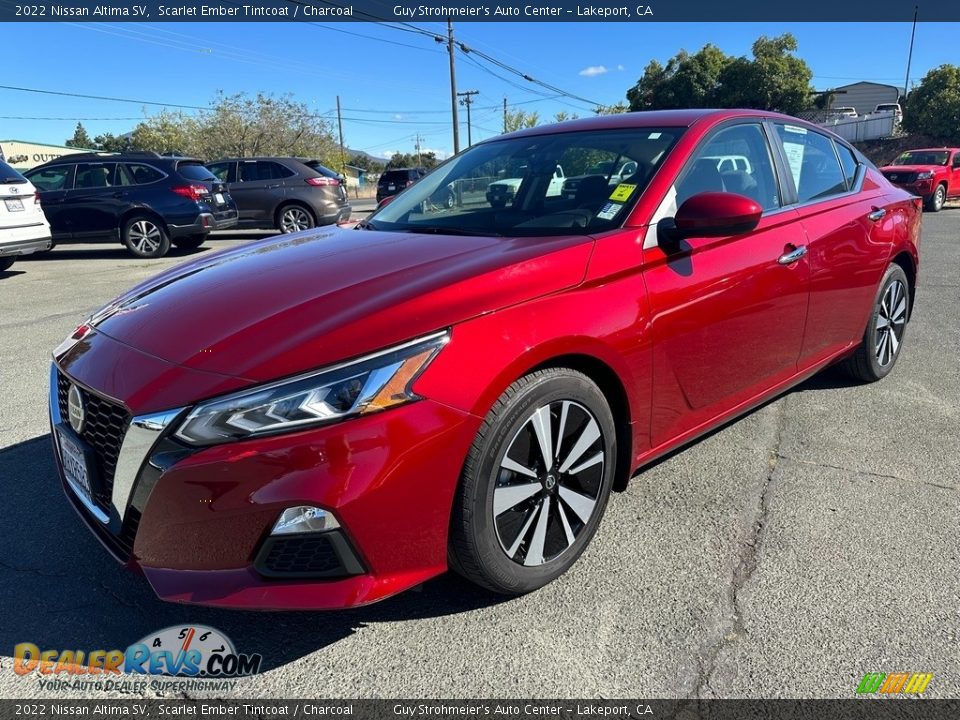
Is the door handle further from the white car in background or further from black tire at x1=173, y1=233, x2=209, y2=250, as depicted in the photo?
black tire at x1=173, y1=233, x2=209, y2=250

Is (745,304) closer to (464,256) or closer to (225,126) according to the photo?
(464,256)

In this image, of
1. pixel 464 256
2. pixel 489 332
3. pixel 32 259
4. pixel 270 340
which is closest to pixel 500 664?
pixel 489 332

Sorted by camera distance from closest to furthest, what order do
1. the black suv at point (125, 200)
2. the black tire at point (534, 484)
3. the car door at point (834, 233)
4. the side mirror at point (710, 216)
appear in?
the black tire at point (534, 484)
the side mirror at point (710, 216)
the car door at point (834, 233)
the black suv at point (125, 200)

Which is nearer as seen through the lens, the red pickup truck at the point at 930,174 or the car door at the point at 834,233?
the car door at the point at 834,233

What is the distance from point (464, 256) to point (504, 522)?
946 mm

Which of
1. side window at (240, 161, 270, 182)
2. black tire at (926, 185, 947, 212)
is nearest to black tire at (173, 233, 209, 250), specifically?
side window at (240, 161, 270, 182)

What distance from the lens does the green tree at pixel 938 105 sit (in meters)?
37.2

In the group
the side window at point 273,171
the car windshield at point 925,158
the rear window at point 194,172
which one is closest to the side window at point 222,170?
the side window at point 273,171

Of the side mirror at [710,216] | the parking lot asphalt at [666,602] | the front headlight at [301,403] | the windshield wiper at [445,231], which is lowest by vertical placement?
the parking lot asphalt at [666,602]

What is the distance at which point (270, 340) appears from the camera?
1.98 m

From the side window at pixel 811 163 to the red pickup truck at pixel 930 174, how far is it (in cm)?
1597

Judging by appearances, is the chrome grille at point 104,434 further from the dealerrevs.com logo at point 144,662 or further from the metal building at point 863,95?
the metal building at point 863,95

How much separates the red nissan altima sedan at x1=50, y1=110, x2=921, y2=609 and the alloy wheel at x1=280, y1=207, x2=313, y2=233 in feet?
35.3

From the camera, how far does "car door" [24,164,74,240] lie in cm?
1133
